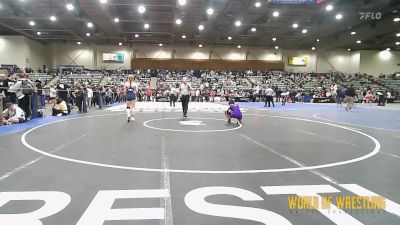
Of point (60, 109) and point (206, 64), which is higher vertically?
point (206, 64)

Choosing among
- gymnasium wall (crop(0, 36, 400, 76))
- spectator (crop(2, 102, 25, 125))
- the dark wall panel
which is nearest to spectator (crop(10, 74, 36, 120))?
spectator (crop(2, 102, 25, 125))

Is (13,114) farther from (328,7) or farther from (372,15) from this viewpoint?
(372,15)

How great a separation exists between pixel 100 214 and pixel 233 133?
5.45 metres

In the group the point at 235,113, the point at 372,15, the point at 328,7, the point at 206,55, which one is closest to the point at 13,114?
the point at 235,113

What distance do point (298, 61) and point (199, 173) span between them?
4471cm

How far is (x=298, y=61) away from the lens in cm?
4581

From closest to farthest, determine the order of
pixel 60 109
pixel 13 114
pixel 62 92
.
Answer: pixel 13 114 < pixel 60 109 < pixel 62 92

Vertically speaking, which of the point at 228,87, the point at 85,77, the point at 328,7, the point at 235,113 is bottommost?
the point at 235,113

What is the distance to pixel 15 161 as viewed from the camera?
15.5ft

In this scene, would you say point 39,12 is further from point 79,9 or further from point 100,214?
point 100,214

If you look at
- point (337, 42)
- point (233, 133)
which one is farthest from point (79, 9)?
point (337, 42)

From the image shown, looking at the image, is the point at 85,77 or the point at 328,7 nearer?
the point at 328,7

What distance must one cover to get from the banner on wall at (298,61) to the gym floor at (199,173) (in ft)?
131

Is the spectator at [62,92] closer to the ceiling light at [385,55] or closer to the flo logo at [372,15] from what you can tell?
the flo logo at [372,15]
